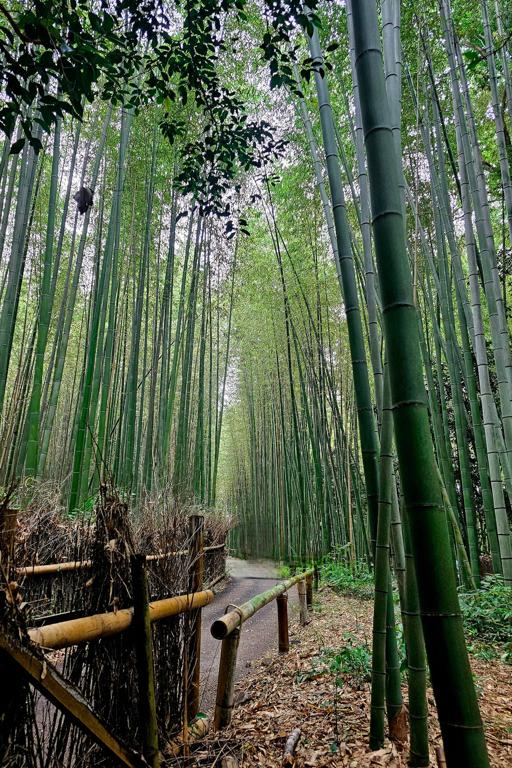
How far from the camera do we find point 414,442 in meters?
0.72

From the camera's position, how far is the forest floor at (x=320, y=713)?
5.32ft

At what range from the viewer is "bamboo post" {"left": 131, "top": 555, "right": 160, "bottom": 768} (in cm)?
144

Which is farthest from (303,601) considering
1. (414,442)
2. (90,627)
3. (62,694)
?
(414,442)

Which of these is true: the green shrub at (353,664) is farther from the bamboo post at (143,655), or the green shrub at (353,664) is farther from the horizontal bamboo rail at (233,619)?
the bamboo post at (143,655)

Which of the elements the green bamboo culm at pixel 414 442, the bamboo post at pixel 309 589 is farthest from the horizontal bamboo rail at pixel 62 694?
the bamboo post at pixel 309 589

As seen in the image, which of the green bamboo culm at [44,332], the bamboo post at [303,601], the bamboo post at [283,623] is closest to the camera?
the bamboo post at [283,623]

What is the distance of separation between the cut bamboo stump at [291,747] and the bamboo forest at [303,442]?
0.03ft

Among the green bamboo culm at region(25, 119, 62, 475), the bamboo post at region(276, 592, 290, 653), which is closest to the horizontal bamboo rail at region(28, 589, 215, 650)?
the bamboo post at region(276, 592, 290, 653)

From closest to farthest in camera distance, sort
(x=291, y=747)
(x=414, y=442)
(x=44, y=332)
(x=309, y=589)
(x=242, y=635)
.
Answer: (x=414, y=442) → (x=291, y=747) → (x=44, y=332) → (x=242, y=635) → (x=309, y=589)

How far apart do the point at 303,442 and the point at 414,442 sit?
604 centimetres

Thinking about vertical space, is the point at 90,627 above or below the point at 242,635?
above

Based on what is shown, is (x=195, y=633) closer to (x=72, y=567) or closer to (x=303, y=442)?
(x=72, y=567)

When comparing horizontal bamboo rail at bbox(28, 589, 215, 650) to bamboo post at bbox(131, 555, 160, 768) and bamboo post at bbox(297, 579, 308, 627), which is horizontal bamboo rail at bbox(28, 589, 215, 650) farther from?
bamboo post at bbox(297, 579, 308, 627)

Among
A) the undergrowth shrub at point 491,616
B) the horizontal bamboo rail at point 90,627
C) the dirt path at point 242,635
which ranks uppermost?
the horizontal bamboo rail at point 90,627
